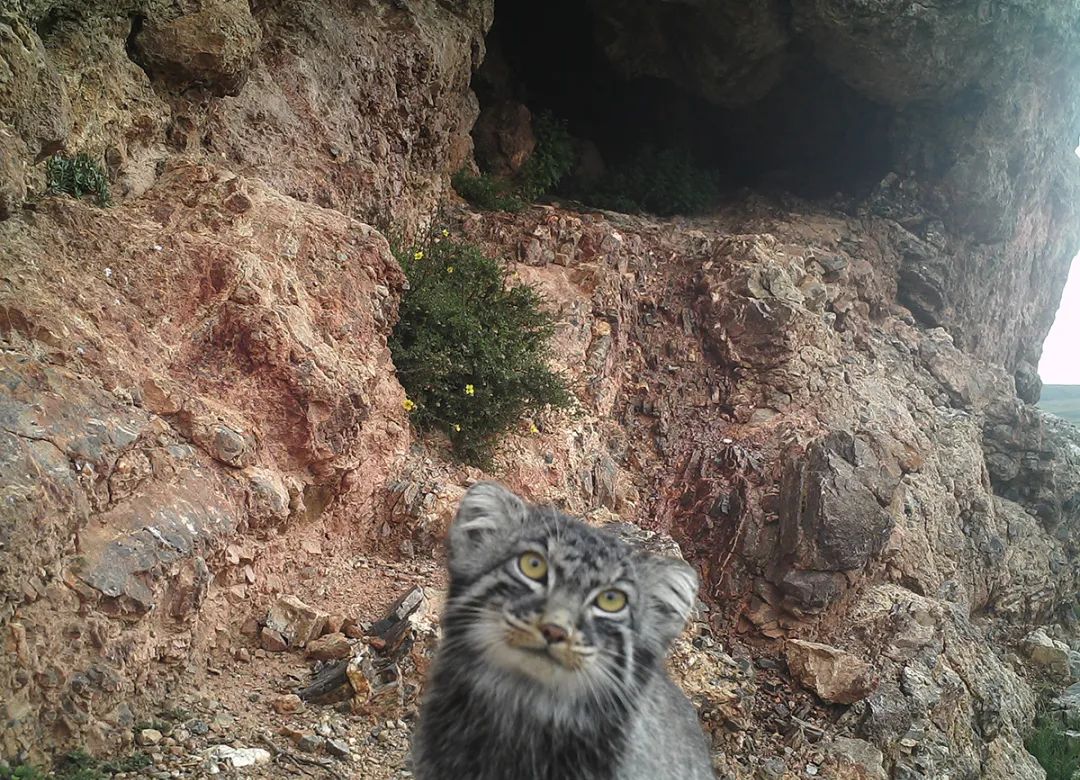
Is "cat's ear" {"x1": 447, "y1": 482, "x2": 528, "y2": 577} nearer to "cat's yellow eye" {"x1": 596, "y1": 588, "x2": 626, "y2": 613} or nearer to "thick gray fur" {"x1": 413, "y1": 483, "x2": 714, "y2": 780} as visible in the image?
"thick gray fur" {"x1": 413, "y1": 483, "x2": 714, "y2": 780}

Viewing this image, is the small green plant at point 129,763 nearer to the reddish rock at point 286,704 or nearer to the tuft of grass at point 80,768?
the tuft of grass at point 80,768

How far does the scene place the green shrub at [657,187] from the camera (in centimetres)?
1238

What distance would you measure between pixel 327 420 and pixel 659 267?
232 inches

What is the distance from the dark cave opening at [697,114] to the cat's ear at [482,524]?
425 inches

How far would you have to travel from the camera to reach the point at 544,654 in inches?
94.3

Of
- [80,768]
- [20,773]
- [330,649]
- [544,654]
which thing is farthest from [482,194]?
[544,654]

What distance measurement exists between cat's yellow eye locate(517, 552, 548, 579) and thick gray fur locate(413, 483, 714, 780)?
20 millimetres

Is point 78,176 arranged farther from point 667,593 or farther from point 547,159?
point 547,159

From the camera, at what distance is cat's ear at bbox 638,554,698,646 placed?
109 inches

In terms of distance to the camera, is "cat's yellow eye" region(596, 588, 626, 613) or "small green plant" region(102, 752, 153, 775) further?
"small green plant" region(102, 752, 153, 775)

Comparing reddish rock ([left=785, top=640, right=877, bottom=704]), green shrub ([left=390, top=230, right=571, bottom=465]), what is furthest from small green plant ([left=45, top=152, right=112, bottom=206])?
reddish rock ([left=785, top=640, right=877, bottom=704])

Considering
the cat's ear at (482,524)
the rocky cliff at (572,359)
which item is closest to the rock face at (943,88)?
the rocky cliff at (572,359)

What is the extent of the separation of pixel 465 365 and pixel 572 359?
1.82 metres

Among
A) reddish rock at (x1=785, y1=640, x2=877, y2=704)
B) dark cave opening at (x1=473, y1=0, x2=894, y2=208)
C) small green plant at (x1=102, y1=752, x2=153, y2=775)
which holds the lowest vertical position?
small green plant at (x1=102, y1=752, x2=153, y2=775)
